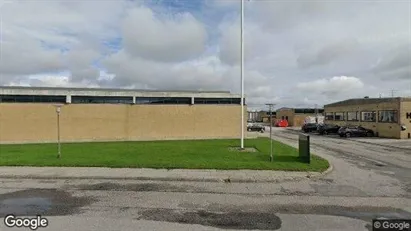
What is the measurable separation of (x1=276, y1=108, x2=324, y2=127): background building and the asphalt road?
65.7 m

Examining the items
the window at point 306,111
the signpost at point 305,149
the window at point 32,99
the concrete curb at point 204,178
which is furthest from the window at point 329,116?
the concrete curb at point 204,178

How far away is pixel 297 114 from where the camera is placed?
252ft

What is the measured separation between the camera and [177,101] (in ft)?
115

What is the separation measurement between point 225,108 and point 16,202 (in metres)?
27.1

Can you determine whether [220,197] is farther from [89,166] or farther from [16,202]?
[89,166]

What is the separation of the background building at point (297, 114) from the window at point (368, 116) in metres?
31.9

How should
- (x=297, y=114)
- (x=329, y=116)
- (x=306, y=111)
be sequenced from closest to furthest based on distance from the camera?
1. (x=329, y=116)
2. (x=297, y=114)
3. (x=306, y=111)

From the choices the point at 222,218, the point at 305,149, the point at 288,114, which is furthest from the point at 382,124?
the point at 288,114

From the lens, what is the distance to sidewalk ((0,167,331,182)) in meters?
11.1

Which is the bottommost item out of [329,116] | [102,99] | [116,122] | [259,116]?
[116,122]

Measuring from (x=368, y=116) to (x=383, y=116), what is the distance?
12.7ft

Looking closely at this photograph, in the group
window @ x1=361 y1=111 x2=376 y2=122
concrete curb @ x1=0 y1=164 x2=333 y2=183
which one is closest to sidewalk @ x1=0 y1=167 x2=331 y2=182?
concrete curb @ x1=0 y1=164 x2=333 y2=183

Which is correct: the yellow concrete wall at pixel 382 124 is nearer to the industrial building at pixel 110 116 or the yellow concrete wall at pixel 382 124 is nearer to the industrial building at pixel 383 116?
the industrial building at pixel 383 116

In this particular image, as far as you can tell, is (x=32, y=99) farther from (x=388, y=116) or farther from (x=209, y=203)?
(x=388, y=116)
